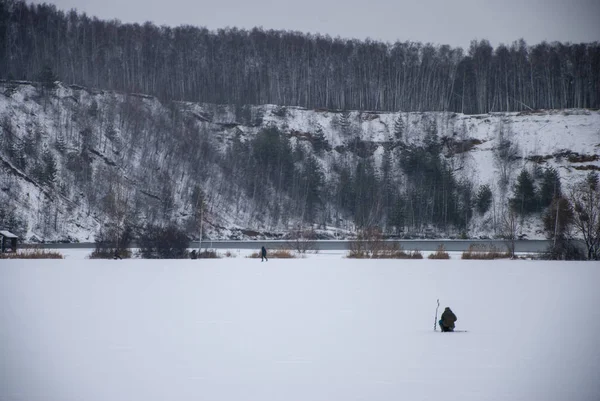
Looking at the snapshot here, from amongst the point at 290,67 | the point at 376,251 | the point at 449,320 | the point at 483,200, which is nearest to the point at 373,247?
the point at 376,251

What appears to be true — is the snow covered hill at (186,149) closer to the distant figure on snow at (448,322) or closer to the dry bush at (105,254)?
the dry bush at (105,254)

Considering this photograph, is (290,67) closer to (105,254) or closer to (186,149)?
(186,149)

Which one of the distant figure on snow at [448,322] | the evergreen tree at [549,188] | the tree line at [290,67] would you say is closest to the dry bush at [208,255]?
the distant figure on snow at [448,322]

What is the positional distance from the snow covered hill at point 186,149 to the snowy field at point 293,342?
3515 centimetres

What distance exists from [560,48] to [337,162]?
45.8m

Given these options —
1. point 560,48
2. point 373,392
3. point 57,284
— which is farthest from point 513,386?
point 560,48

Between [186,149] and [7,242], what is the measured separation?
3270 centimetres

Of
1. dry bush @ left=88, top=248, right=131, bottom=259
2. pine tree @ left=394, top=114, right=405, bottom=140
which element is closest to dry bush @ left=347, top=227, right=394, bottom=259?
dry bush @ left=88, top=248, right=131, bottom=259

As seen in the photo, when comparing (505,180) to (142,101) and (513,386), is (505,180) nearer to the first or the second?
(142,101)

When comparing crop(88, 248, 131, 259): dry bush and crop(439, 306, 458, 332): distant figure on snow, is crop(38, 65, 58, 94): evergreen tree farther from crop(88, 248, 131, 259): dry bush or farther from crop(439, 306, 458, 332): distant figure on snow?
crop(439, 306, 458, 332): distant figure on snow

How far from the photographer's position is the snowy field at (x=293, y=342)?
8.80 metres

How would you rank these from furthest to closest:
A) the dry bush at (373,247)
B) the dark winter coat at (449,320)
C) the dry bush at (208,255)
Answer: the dry bush at (373,247) < the dry bush at (208,255) < the dark winter coat at (449,320)

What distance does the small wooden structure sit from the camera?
38.0 m

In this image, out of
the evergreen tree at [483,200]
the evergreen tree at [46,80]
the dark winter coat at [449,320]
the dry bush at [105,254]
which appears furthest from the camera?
the evergreen tree at [46,80]
